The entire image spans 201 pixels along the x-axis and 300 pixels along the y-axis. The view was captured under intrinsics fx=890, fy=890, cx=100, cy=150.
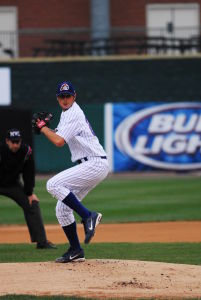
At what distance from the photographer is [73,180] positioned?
962 centimetres

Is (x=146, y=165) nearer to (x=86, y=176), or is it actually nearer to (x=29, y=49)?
(x=29, y=49)

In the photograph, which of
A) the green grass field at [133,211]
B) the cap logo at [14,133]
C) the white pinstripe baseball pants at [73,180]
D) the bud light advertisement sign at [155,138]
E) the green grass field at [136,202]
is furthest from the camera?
the bud light advertisement sign at [155,138]

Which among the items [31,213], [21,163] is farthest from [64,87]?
[31,213]

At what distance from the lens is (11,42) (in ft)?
103

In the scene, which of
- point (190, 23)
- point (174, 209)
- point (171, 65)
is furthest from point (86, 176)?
point (190, 23)

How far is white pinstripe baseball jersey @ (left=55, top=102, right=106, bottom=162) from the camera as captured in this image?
9422 mm

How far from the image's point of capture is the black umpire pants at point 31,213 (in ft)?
40.6

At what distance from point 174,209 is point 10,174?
7.03m

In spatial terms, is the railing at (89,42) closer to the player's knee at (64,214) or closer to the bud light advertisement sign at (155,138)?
the bud light advertisement sign at (155,138)

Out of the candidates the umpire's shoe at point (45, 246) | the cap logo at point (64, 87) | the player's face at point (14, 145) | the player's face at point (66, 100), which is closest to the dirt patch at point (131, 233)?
the umpire's shoe at point (45, 246)

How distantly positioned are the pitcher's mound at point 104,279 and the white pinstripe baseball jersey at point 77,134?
1.20 meters

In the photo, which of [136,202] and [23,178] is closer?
[23,178]

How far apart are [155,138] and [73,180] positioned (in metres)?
19.4

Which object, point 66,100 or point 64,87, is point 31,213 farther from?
point 64,87
